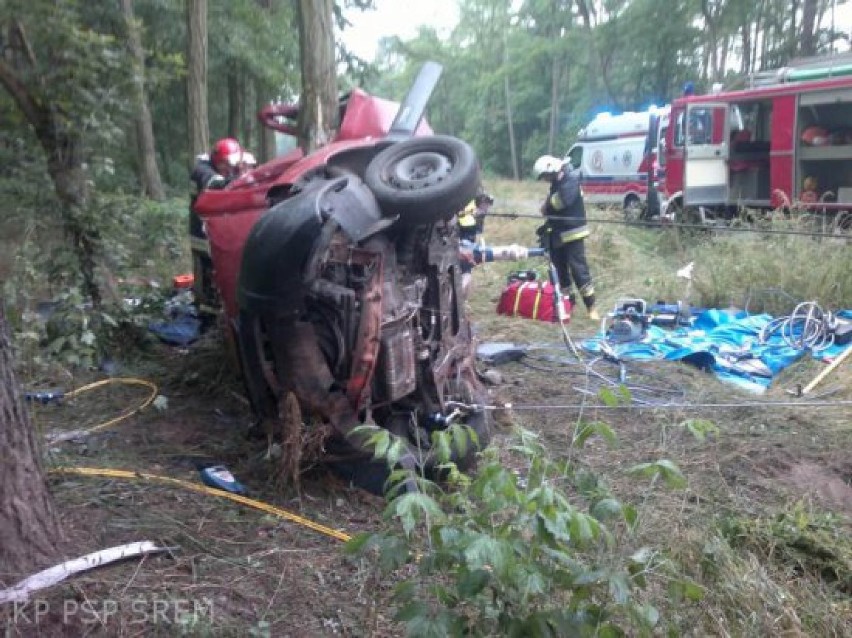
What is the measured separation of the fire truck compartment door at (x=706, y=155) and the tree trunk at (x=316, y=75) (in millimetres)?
7612

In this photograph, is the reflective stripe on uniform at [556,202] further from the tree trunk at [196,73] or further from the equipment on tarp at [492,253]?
the tree trunk at [196,73]

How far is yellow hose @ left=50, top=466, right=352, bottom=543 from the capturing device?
3.18 m

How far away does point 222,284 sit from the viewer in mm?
3986

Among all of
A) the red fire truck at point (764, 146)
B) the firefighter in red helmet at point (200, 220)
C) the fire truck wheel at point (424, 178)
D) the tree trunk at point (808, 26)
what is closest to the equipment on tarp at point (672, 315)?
the firefighter in red helmet at point (200, 220)

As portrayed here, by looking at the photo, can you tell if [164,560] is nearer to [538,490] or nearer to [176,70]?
[538,490]

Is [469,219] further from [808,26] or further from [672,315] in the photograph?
[808,26]

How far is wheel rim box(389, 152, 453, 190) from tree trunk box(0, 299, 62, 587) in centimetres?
169

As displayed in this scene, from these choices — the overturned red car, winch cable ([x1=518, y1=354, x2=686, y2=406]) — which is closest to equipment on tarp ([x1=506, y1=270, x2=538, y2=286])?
winch cable ([x1=518, y1=354, x2=686, y2=406])

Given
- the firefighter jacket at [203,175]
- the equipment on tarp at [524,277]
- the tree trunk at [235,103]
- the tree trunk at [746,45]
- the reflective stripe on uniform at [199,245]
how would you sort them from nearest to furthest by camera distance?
the reflective stripe on uniform at [199,245] < the firefighter jacket at [203,175] < the equipment on tarp at [524,277] < the tree trunk at [235,103] < the tree trunk at [746,45]

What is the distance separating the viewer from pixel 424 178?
11.6ft

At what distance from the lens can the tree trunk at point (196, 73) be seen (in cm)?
1220

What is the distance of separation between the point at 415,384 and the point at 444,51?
196ft

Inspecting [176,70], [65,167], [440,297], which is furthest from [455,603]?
[176,70]

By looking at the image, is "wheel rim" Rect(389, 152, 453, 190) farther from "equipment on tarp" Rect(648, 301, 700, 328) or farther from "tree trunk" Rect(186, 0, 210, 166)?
"tree trunk" Rect(186, 0, 210, 166)
